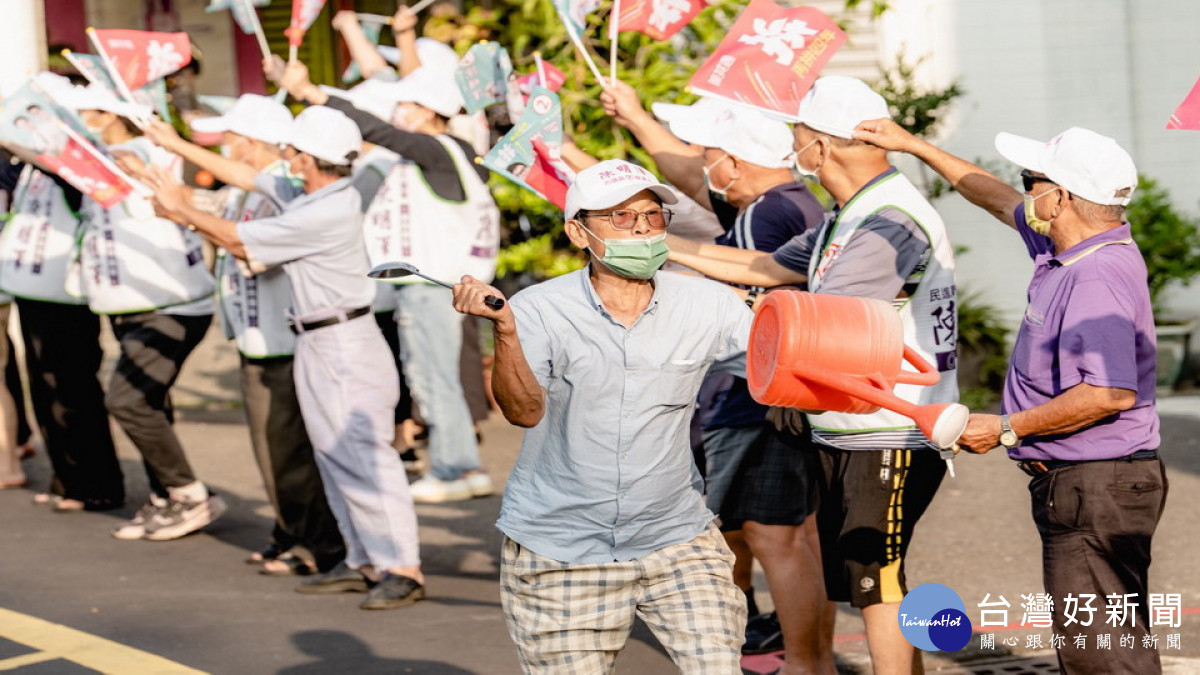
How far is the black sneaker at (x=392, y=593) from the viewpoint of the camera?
22.5 ft

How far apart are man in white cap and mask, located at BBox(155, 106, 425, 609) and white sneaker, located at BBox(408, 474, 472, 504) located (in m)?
1.72

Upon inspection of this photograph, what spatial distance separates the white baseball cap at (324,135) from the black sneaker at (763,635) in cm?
246

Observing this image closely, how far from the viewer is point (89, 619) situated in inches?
265

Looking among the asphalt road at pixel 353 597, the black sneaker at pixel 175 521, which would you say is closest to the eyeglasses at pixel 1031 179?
the asphalt road at pixel 353 597

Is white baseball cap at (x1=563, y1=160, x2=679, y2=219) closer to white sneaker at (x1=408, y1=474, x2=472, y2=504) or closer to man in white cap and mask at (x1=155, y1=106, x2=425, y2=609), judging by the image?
man in white cap and mask at (x1=155, y1=106, x2=425, y2=609)

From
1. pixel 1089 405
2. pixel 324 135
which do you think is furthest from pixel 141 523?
pixel 1089 405

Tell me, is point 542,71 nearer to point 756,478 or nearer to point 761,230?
point 761,230

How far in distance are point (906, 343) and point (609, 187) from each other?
1263 mm


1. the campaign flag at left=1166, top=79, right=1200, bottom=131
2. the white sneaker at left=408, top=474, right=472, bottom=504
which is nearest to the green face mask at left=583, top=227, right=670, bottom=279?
the campaign flag at left=1166, top=79, right=1200, bottom=131

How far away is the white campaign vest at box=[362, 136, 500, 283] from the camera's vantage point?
28.7 feet

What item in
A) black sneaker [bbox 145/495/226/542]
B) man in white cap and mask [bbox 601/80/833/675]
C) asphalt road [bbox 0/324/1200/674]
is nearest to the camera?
man in white cap and mask [bbox 601/80/833/675]

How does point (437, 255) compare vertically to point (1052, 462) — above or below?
above

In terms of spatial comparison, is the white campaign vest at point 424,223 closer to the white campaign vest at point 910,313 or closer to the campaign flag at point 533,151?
the campaign flag at point 533,151

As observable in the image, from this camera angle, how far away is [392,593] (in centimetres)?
686
